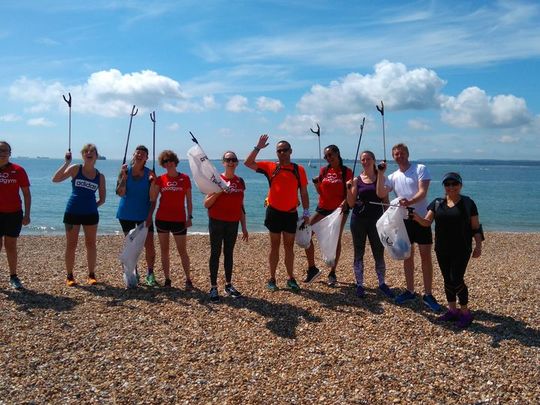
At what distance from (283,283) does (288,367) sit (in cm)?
316

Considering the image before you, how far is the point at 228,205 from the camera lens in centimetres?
629


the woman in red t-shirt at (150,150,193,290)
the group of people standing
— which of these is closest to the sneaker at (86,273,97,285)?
the group of people standing

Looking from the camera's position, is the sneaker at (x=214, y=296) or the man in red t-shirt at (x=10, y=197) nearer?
the sneaker at (x=214, y=296)

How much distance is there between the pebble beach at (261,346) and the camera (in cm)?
398

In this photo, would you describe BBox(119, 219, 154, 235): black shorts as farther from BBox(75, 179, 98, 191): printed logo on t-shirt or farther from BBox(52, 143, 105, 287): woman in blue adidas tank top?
BBox(75, 179, 98, 191): printed logo on t-shirt

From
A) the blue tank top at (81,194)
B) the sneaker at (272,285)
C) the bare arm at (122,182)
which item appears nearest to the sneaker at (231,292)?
the sneaker at (272,285)

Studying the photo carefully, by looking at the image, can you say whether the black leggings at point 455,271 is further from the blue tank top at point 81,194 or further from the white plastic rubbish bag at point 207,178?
the blue tank top at point 81,194

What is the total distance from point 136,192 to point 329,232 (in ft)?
9.59

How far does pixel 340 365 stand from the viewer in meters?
4.43

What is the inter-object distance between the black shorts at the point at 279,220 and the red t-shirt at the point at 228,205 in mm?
475

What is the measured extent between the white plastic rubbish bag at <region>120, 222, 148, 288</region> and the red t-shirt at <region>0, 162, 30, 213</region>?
162cm

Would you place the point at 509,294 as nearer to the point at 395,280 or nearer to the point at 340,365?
the point at 395,280

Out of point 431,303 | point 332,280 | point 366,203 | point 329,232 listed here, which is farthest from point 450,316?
point 332,280

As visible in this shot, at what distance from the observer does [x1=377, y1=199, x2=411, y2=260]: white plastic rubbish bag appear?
6016 millimetres
